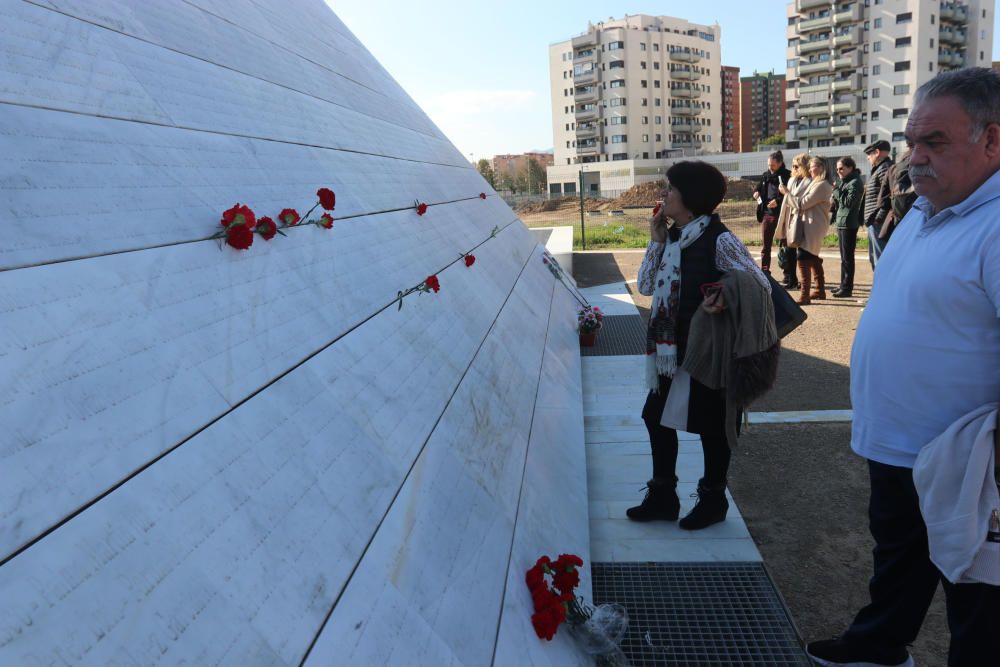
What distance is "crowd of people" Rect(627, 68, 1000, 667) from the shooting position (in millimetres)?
1862

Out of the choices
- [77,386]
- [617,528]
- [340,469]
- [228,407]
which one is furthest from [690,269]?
[77,386]

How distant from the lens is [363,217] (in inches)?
116

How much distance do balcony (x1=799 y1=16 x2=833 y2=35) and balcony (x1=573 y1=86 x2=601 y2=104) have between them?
1932 cm

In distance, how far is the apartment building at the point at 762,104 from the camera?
12350 centimetres

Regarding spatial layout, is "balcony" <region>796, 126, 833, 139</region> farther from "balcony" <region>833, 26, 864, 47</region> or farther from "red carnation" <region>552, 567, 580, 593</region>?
"red carnation" <region>552, 567, 580, 593</region>

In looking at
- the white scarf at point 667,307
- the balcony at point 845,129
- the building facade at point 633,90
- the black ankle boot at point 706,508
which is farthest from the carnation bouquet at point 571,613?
the building facade at point 633,90

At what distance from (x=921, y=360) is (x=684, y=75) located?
258 ft

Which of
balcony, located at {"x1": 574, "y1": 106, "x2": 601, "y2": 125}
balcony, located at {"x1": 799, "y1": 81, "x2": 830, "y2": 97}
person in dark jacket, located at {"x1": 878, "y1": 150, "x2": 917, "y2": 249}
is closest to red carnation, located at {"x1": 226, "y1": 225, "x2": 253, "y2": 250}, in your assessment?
person in dark jacket, located at {"x1": 878, "y1": 150, "x2": 917, "y2": 249}

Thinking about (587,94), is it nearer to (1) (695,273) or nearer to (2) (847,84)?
(2) (847,84)

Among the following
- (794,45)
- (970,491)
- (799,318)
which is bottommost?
(970,491)

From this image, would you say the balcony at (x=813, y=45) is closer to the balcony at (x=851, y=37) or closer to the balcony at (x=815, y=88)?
the balcony at (x=851, y=37)

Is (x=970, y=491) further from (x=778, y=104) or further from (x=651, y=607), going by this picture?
(x=778, y=104)

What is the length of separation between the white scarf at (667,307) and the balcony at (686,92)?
76.4 metres

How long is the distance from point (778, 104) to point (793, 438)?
14305 centimetres
